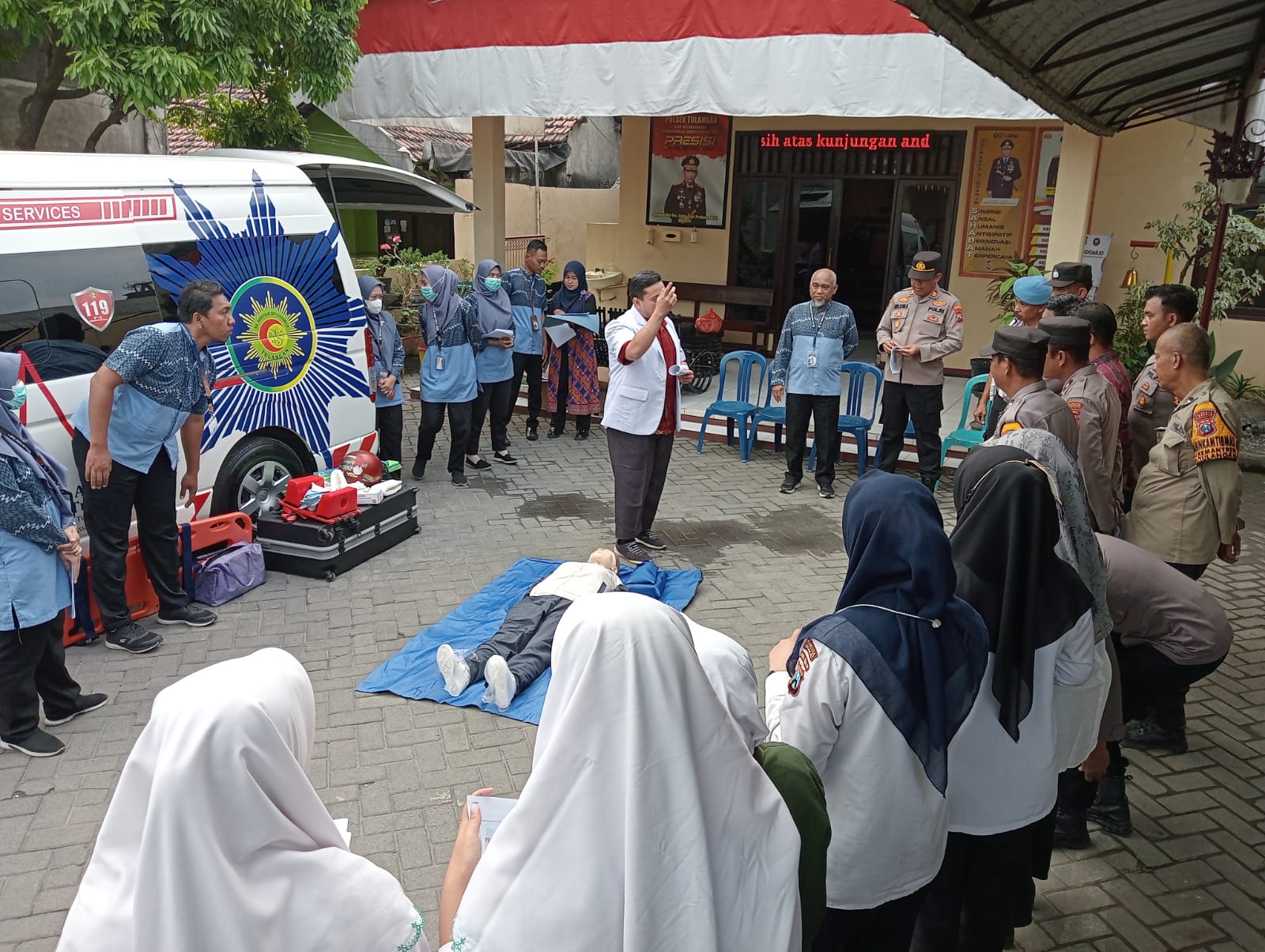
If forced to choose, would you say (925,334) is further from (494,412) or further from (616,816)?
(616,816)

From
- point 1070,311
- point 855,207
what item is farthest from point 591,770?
point 855,207

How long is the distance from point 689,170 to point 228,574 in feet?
29.5

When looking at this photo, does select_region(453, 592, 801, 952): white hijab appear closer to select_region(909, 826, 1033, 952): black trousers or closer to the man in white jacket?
select_region(909, 826, 1033, 952): black trousers

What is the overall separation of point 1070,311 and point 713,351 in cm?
603

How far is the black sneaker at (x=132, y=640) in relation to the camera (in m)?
5.16

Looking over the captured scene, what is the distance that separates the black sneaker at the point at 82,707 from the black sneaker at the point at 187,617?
31.8 inches

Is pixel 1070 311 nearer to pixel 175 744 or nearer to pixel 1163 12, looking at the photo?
pixel 1163 12

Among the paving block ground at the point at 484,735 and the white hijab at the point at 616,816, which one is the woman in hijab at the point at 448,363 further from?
the white hijab at the point at 616,816

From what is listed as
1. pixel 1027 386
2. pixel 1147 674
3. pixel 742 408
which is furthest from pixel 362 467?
pixel 1147 674

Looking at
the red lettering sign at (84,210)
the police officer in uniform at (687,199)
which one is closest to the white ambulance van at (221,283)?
the red lettering sign at (84,210)

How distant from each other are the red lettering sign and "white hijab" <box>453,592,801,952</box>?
4277 millimetres

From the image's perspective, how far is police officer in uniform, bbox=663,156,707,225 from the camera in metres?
12.8

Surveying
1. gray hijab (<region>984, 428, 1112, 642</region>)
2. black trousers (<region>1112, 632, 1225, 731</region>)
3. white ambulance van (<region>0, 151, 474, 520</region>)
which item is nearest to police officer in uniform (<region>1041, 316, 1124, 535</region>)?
black trousers (<region>1112, 632, 1225, 731</region>)

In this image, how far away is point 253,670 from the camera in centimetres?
185
